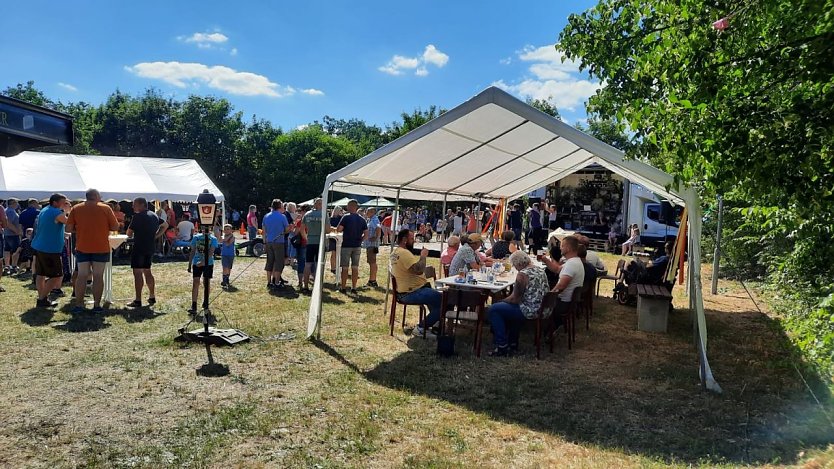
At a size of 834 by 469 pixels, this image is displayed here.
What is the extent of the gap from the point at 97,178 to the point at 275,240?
7.72 metres

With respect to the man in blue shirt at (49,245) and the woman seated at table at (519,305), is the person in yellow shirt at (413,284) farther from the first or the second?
the man in blue shirt at (49,245)

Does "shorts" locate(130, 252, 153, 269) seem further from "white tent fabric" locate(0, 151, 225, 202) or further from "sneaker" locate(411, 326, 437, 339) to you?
"white tent fabric" locate(0, 151, 225, 202)

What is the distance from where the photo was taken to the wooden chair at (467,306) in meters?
5.74

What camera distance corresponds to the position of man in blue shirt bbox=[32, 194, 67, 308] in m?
7.22

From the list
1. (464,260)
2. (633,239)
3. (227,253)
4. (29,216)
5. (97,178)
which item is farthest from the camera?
(633,239)

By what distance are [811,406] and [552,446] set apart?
2.45 metres

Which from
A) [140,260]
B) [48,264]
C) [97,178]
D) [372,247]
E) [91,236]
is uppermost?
[97,178]

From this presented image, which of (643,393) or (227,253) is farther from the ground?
(227,253)

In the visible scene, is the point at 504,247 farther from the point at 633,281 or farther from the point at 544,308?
the point at 544,308

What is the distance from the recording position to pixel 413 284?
6.32 metres

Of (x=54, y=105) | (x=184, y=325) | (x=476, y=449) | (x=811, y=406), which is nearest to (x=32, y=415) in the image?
(x=184, y=325)

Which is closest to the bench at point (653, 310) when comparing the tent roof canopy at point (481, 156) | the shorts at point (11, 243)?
the tent roof canopy at point (481, 156)

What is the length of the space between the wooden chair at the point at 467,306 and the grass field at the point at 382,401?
315 millimetres

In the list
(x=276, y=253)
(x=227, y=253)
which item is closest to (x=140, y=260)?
(x=227, y=253)
